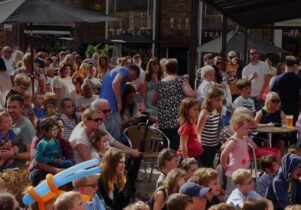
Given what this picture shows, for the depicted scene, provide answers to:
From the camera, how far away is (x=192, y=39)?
33.2ft

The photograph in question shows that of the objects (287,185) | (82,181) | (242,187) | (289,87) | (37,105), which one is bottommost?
(287,185)

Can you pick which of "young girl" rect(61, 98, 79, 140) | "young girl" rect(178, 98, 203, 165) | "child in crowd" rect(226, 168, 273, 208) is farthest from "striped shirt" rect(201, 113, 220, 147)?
"child in crowd" rect(226, 168, 273, 208)

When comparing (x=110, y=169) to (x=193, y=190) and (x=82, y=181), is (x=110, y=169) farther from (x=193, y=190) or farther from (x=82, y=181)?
(x=82, y=181)

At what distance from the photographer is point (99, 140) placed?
8.03 meters

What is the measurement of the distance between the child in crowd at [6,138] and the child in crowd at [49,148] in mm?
312

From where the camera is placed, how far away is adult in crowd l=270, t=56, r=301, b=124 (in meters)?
12.2

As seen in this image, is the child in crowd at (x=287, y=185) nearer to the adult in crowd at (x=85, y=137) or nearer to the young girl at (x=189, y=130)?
the young girl at (x=189, y=130)

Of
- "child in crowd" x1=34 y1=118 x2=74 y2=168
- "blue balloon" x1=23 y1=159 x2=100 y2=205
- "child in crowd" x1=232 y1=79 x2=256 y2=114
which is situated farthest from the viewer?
"child in crowd" x1=232 y1=79 x2=256 y2=114

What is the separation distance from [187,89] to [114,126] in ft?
3.74

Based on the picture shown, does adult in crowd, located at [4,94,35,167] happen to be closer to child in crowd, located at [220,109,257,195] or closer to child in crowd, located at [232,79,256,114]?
child in crowd, located at [220,109,257,195]

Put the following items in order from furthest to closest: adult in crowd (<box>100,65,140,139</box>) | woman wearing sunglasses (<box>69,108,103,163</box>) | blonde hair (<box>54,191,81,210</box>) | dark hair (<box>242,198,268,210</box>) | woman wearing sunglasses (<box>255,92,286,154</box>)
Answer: woman wearing sunglasses (<box>255,92,286,154</box>) < adult in crowd (<box>100,65,140,139</box>) < woman wearing sunglasses (<box>69,108,103,163</box>) < dark hair (<box>242,198,268,210</box>) < blonde hair (<box>54,191,81,210</box>)

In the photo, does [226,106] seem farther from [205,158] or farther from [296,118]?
[205,158]

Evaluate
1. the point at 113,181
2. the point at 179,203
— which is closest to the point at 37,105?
the point at 113,181

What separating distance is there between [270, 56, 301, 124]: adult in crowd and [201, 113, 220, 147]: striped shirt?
9.15 ft
